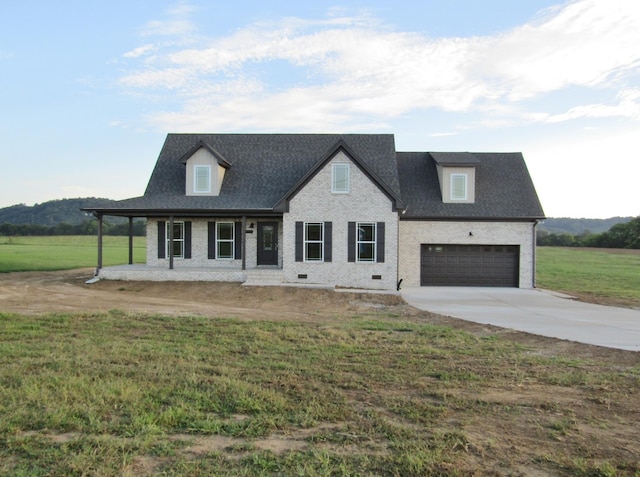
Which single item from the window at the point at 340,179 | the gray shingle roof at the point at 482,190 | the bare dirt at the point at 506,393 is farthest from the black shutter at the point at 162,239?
the gray shingle roof at the point at 482,190

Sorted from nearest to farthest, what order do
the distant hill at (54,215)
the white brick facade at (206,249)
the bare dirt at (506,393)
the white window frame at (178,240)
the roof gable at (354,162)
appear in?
the bare dirt at (506,393), the roof gable at (354,162), the white brick facade at (206,249), the white window frame at (178,240), the distant hill at (54,215)

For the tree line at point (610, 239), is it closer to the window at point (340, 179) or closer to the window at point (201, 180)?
the window at point (340, 179)

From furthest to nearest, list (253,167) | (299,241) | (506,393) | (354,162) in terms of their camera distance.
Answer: (253,167) < (299,241) < (354,162) < (506,393)

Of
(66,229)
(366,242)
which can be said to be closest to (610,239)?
(366,242)

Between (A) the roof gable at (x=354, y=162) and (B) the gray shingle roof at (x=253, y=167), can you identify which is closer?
(A) the roof gable at (x=354, y=162)

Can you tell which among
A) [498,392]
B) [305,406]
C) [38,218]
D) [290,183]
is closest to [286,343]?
[305,406]

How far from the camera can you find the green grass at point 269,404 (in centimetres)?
442

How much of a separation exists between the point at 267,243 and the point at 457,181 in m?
9.99

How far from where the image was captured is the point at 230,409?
5711 millimetres

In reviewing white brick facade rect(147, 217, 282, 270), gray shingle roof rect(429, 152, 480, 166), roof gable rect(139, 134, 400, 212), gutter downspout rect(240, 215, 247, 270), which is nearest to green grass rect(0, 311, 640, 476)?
gutter downspout rect(240, 215, 247, 270)

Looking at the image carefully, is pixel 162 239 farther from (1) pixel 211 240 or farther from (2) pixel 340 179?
(2) pixel 340 179

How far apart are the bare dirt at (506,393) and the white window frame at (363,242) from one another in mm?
2589

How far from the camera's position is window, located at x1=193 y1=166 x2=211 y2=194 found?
22.8 meters

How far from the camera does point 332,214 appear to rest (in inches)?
826
